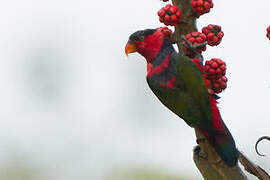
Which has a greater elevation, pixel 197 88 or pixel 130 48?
pixel 130 48

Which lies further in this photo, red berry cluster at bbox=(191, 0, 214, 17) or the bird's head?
the bird's head

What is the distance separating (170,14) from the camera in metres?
1.99

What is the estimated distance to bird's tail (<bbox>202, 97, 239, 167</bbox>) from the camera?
2.02 meters

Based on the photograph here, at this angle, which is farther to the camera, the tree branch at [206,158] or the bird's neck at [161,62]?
the bird's neck at [161,62]

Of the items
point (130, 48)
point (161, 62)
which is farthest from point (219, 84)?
point (130, 48)

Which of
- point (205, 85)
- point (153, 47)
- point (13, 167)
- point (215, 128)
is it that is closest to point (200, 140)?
point (215, 128)

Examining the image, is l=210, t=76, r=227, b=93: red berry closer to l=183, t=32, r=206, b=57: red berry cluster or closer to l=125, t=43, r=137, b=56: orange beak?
l=183, t=32, r=206, b=57: red berry cluster

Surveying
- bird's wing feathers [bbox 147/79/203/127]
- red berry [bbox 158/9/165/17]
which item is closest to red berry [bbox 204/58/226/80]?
bird's wing feathers [bbox 147/79/203/127]

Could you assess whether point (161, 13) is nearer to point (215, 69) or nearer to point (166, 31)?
point (166, 31)

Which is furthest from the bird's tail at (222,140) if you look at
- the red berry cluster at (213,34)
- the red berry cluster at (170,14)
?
the red berry cluster at (170,14)

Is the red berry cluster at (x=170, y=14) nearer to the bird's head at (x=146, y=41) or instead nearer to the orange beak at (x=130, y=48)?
the bird's head at (x=146, y=41)

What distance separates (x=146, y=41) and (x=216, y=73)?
303 millimetres

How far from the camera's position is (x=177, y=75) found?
84.4 inches

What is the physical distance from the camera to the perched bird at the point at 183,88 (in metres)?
→ 2.05
